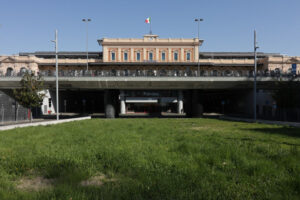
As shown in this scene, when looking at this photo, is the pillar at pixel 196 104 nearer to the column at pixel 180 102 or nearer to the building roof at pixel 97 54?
the column at pixel 180 102

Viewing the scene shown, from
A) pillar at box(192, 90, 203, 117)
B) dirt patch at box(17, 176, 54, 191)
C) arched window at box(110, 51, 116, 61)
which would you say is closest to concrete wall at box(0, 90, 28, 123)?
dirt patch at box(17, 176, 54, 191)

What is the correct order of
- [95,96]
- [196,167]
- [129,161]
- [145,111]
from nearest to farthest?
[196,167]
[129,161]
[145,111]
[95,96]

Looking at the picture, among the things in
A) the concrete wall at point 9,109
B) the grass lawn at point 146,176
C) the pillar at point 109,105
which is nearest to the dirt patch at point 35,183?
the grass lawn at point 146,176

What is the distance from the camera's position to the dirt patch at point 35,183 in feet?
16.1

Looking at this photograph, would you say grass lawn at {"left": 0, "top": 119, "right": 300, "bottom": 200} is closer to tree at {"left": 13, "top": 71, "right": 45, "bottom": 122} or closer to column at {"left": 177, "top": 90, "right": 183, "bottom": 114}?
tree at {"left": 13, "top": 71, "right": 45, "bottom": 122}

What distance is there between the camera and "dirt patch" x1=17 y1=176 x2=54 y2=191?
16.1 feet

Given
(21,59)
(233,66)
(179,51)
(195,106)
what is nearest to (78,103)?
(21,59)

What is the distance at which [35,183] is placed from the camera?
5281 mm

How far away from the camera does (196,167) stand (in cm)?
596

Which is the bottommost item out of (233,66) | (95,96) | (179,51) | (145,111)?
(145,111)

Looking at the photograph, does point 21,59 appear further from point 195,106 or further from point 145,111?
point 195,106

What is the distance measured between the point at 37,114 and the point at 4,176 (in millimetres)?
38798

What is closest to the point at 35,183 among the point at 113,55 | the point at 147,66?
the point at 147,66

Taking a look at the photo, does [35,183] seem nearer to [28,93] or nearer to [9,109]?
[28,93]
